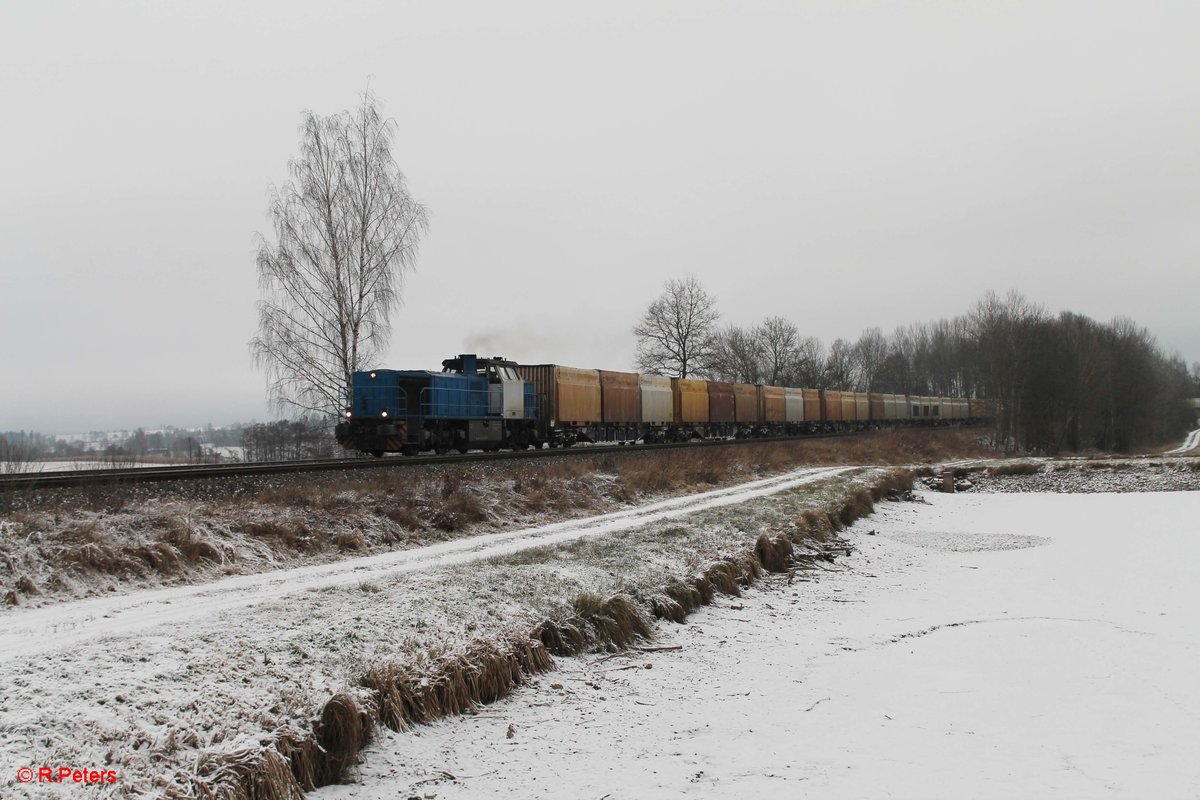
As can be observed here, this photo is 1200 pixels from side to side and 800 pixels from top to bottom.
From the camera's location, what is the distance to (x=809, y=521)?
17000 millimetres

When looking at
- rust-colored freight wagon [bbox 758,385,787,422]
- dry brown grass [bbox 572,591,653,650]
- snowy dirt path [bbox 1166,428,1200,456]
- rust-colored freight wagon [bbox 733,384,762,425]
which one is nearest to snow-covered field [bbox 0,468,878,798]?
dry brown grass [bbox 572,591,653,650]

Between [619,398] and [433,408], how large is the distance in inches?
530

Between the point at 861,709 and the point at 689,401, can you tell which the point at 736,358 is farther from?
the point at 861,709

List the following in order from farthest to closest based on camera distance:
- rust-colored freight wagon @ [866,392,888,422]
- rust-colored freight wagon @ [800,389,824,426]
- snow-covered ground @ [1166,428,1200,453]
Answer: rust-colored freight wagon @ [866,392,888,422] → snow-covered ground @ [1166,428,1200,453] → rust-colored freight wagon @ [800,389,824,426]

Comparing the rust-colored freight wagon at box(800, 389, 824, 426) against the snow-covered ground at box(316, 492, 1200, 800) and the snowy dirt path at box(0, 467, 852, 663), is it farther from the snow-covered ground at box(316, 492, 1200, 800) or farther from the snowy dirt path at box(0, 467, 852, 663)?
the snow-covered ground at box(316, 492, 1200, 800)

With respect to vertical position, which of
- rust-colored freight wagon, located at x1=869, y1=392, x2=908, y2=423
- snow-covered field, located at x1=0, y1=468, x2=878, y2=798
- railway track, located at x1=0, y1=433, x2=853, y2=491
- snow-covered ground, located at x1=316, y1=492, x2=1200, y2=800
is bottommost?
snow-covered ground, located at x1=316, y1=492, x2=1200, y2=800

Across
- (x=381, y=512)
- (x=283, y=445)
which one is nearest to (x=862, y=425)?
(x=283, y=445)

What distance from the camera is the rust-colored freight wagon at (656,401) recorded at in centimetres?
3812

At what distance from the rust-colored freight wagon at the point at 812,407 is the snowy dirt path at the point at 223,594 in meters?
41.0

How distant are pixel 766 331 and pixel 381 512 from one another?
253 ft

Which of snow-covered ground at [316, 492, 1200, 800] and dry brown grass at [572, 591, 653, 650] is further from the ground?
dry brown grass at [572, 591, 653, 650]

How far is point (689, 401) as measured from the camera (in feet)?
137

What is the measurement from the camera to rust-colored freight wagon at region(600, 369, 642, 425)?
34.9m

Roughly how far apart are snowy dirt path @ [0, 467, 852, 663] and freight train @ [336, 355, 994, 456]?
30.4 ft
